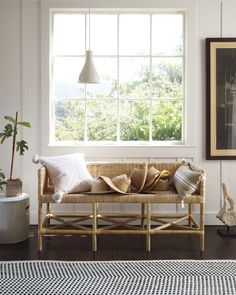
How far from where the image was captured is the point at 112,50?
188 inches

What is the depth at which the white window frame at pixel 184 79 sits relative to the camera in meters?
4.61

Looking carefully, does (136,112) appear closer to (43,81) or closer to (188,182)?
(43,81)

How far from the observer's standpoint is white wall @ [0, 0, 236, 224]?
4.62m

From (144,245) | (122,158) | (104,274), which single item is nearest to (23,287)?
(104,274)

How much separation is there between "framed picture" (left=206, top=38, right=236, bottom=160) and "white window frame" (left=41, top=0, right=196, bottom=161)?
7.5 inches

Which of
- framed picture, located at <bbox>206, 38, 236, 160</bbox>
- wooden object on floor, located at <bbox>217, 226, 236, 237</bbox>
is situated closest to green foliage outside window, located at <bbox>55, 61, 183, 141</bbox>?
framed picture, located at <bbox>206, 38, 236, 160</bbox>

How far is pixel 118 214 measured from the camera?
4637 mm

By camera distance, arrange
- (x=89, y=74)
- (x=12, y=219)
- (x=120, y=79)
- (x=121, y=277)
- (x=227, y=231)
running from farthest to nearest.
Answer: (x=120, y=79) → (x=227, y=231) → (x=89, y=74) → (x=12, y=219) → (x=121, y=277)

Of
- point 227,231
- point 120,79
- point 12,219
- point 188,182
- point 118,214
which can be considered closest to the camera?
point 188,182

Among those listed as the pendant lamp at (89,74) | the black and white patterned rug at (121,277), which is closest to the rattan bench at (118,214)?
the black and white patterned rug at (121,277)

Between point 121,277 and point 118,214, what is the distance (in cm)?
150

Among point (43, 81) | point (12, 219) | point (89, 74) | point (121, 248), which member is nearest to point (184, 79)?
point (89, 74)

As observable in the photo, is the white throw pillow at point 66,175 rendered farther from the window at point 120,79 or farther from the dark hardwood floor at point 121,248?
the window at point 120,79

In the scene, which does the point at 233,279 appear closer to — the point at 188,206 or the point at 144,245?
the point at 144,245
